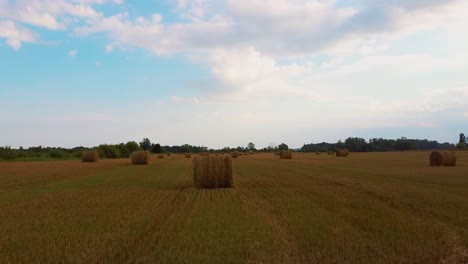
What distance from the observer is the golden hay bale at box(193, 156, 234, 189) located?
18484mm

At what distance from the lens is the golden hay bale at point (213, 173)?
1848cm

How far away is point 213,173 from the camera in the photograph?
18.7m

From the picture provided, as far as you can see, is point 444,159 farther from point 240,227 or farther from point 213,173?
point 240,227

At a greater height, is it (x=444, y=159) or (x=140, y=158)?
(x=140, y=158)

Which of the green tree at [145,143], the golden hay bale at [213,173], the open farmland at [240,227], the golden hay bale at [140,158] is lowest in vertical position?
the open farmland at [240,227]

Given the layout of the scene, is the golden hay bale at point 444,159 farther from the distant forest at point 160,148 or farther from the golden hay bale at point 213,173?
the distant forest at point 160,148

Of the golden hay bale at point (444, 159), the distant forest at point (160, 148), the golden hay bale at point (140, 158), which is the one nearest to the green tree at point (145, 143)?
the distant forest at point (160, 148)

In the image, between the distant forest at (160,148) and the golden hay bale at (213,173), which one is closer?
A: the golden hay bale at (213,173)

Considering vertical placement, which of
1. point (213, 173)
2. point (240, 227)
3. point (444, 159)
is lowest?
point (240, 227)

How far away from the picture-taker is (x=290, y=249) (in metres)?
7.51

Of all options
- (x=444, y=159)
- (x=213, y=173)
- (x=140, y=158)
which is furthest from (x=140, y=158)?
(x=444, y=159)

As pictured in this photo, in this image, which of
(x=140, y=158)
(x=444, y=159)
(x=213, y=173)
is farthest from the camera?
(x=140, y=158)

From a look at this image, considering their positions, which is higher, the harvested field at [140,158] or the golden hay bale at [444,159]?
the harvested field at [140,158]

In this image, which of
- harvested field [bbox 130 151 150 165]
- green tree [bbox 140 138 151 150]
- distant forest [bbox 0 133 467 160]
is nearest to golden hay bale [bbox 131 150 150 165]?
harvested field [bbox 130 151 150 165]
